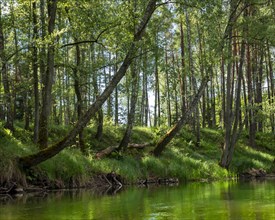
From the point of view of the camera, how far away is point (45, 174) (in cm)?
1399

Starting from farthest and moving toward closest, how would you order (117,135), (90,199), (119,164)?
(117,135) → (119,164) → (90,199)

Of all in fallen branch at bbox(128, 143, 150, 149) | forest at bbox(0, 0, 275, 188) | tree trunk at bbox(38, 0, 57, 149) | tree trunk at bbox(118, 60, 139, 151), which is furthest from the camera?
fallen branch at bbox(128, 143, 150, 149)

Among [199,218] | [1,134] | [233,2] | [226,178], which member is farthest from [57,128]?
[199,218]

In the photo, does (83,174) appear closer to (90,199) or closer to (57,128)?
(90,199)

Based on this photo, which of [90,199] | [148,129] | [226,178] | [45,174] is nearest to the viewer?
[90,199]

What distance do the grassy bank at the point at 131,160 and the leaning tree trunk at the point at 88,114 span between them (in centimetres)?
54

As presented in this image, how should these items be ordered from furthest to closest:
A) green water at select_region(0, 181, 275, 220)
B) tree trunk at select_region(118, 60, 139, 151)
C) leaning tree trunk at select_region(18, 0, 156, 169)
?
tree trunk at select_region(118, 60, 139, 151) < leaning tree trunk at select_region(18, 0, 156, 169) < green water at select_region(0, 181, 275, 220)

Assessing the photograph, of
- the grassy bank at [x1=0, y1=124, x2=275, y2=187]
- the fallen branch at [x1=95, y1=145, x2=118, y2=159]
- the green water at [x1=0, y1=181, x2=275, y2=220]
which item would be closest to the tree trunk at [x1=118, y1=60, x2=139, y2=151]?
the grassy bank at [x1=0, y1=124, x2=275, y2=187]

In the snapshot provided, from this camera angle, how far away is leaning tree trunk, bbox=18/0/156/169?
12.2 meters

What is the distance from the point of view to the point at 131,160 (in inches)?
751

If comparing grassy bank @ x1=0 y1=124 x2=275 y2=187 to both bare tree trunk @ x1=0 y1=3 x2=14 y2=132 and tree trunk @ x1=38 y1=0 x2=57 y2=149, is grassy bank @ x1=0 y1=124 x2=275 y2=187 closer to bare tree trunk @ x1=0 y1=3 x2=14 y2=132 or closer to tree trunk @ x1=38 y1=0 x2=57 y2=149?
tree trunk @ x1=38 y1=0 x2=57 y2=149

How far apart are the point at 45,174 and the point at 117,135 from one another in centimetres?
1071

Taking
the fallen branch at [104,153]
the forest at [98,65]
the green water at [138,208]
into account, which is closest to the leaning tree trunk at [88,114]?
the forest at [98,65]

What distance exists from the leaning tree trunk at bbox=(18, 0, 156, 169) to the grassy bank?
0.54 m
